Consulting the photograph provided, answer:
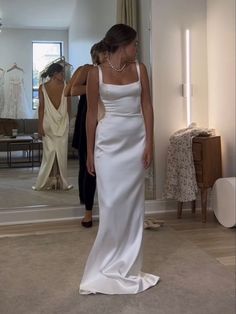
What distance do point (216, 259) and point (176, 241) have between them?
431 mm

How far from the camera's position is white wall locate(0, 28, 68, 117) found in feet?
12.0

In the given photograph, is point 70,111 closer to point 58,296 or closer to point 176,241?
point 176,241

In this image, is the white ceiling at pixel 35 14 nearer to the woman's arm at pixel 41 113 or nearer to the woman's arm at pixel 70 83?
the woman's arm at pixel 70 83

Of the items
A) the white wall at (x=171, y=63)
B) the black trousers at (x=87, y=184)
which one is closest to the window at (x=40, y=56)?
the black trousers at (x=87, y=184)

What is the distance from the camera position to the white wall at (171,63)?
3826 mm

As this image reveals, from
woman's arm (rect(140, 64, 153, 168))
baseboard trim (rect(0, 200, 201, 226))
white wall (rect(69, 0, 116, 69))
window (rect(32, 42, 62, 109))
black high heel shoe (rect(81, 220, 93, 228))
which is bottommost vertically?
black high heel shoe (rect(81, 220, 93, 228))

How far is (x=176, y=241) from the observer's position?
3014mm

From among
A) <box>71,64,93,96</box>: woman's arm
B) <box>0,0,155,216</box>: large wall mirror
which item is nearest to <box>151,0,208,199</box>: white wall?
<box>0,0,155,216</box>: large wall mirror

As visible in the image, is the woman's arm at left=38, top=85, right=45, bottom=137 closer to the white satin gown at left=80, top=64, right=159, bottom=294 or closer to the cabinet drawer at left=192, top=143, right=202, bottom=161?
the cabinet drawer at left=192, top=143, right=202, bottom=161

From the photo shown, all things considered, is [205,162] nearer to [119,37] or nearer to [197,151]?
[197,151]

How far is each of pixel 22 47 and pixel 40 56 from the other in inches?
6.7

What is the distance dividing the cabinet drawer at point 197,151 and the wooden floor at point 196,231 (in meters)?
0.53

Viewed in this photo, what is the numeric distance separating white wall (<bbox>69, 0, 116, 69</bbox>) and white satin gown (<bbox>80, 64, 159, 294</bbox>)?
170cm

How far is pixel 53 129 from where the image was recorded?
3.77m
